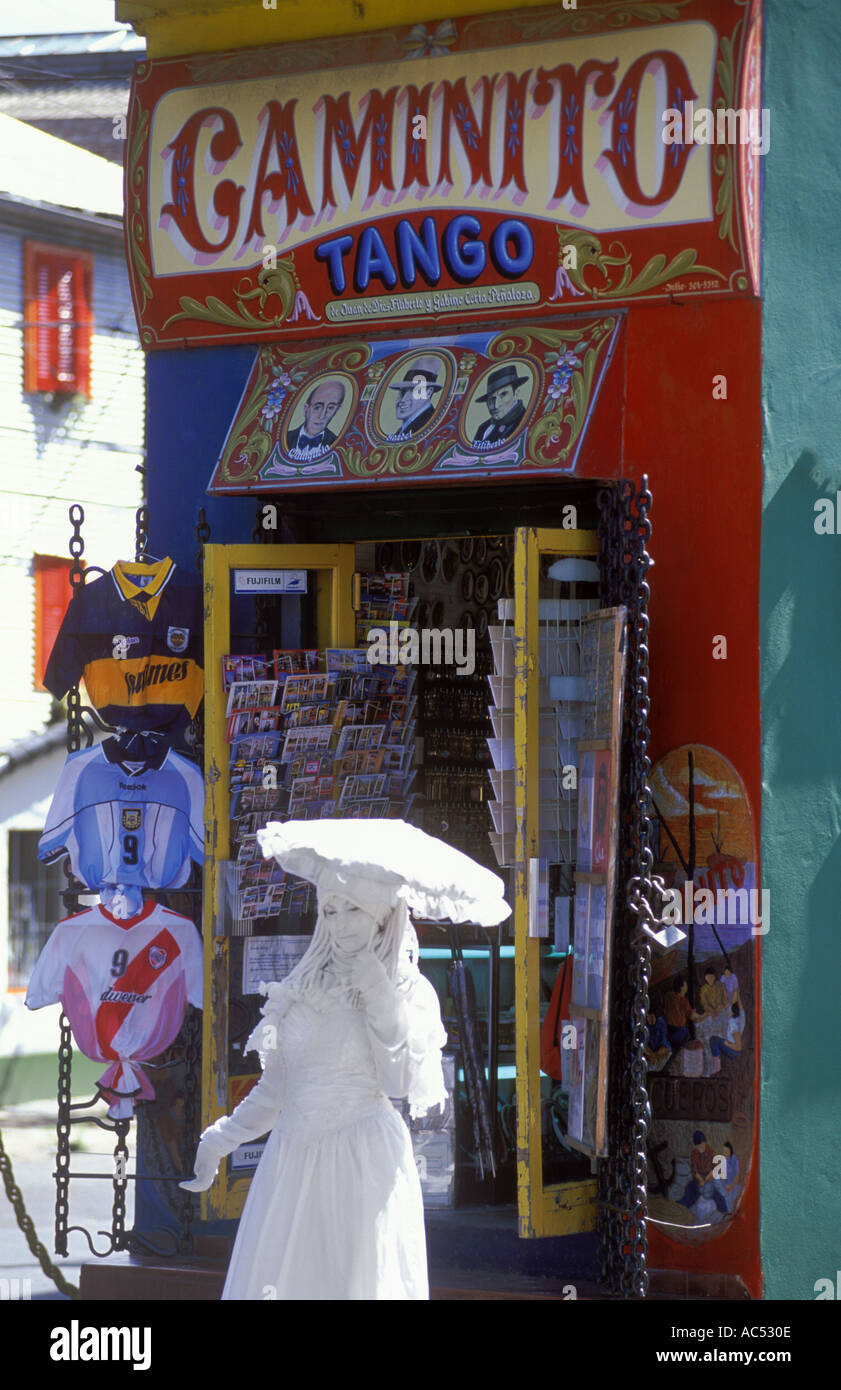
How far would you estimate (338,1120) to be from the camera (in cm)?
511

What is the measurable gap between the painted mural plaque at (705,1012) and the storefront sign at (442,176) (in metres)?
2.12

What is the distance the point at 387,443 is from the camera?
7465 millimetres

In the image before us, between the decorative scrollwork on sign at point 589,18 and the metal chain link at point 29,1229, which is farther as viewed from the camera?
the metal chain link at point 29,1229

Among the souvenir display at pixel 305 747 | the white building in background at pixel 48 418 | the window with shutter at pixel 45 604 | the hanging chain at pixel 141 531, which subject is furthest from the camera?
the window with shutter at pixel 45 604

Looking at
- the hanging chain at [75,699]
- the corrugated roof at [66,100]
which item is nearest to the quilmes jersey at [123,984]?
the hanging chain at [75,699]

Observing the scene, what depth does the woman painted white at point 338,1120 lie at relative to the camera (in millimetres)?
5074

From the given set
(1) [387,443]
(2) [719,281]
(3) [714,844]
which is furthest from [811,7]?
(3) [714,844]

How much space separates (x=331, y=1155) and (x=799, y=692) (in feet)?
9.90

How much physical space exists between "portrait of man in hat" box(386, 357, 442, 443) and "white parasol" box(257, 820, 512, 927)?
2712 mm

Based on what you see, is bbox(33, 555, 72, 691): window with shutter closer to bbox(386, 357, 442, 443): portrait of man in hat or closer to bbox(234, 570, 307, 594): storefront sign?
bbox(234, 570, 307, 594): storefront sign

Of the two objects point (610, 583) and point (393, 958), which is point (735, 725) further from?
point (393, 958)

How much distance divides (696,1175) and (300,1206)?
2471 mm

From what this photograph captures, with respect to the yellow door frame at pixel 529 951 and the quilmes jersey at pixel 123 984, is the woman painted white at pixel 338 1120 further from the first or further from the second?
the quilmes jersey at pixel 123 984

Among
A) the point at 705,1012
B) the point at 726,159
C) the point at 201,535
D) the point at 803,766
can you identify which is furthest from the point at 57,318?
the point at 705,1012
